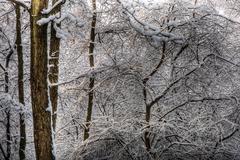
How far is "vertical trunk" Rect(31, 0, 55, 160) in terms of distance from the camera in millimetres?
9031

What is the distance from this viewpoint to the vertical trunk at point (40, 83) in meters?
9.03

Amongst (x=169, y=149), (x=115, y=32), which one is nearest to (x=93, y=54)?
(x=115, y=32)

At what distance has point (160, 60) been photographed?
10633mm

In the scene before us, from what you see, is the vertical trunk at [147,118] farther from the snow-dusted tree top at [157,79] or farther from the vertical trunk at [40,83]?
the vertical trunk at [40,83]

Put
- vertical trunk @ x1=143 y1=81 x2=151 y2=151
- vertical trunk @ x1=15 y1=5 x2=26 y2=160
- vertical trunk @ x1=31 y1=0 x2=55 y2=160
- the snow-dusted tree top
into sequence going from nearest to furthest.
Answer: vertical trunk @ x1=31 y1=0 x2=55 y2=160, the snow-dusted tree top, vertical trunk @ x1=143 y1=81 x2=151 y2=151, vertical trunk @ x1=15 y1=5 x2=26 y2=160

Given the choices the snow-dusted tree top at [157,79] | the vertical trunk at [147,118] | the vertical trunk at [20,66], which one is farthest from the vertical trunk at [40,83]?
the vertical trunk at [20,66]

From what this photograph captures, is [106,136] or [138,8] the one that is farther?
[138,8]

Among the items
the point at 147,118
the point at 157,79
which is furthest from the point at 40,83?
the point at 157,79

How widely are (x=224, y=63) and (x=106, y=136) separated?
3.39 m

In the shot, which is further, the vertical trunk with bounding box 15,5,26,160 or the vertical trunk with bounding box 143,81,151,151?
the vertical trunk with bounding box 15,5,26,160

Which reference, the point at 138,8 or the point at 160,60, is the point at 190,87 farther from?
the point at 138,8

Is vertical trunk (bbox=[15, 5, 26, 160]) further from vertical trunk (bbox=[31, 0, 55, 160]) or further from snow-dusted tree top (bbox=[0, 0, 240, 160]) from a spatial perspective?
vertical trunk (bbox=[31, 0, 55, 160])

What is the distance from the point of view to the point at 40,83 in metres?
9.07

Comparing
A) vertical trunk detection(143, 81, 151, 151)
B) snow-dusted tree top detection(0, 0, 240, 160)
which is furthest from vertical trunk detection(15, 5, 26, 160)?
vertical trunk detection(143, 81, 151, 151)
